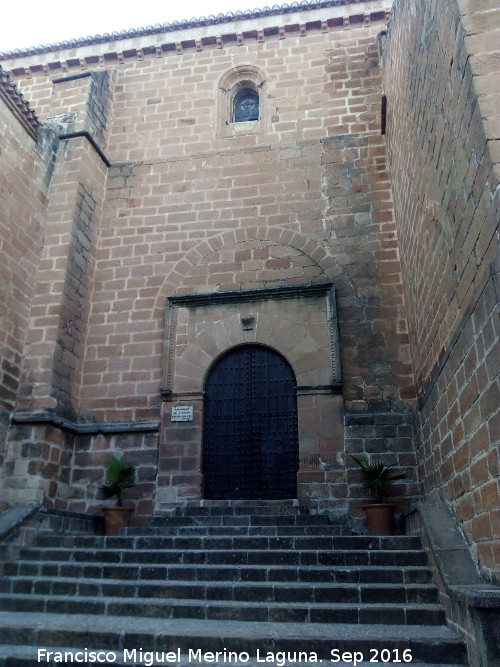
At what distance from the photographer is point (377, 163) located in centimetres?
866

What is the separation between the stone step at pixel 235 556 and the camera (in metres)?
4.88

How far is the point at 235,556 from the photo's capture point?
515 cm

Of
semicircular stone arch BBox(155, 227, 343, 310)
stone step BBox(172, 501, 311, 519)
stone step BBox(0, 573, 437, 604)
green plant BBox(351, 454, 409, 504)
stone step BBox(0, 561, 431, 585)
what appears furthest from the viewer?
semicircular stone arch BBox(155, 227, 343, 310)

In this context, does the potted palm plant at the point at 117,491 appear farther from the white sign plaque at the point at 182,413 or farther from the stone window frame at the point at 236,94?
the stone window frame at the point at 236,94

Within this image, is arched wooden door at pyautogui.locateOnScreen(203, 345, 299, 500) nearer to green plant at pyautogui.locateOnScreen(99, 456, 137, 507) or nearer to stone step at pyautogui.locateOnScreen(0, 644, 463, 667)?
green plant at pyautogui.locateOnScreen(99, 456, 137, 507)

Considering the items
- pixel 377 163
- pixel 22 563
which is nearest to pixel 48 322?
pixel 22 563

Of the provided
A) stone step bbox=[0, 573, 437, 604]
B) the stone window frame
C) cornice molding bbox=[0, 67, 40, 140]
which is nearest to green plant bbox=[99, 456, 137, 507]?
stone step bbox=[0, 573, 437, 604]

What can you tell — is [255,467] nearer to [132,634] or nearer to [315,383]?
[315,383]

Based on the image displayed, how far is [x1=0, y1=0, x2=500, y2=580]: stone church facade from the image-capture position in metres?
6.71

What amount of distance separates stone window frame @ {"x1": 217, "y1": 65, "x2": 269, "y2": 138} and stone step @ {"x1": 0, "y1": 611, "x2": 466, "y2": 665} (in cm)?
774

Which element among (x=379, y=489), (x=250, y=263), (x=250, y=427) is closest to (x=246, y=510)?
(x=250, y=427)

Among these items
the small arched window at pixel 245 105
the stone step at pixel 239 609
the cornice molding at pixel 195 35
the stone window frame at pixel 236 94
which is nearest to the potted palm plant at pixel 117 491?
the stone step at pixel 239 609

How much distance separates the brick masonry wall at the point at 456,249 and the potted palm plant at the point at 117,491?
12.0ft

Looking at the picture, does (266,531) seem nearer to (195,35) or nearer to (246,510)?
(246,510)
